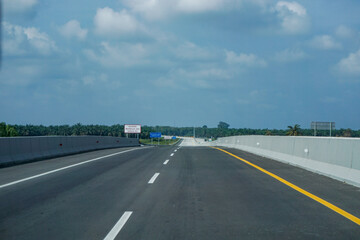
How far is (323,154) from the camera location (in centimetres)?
1149

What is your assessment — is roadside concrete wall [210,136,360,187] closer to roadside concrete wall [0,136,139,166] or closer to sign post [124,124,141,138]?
roadside concrete wall [0,136,139,166]

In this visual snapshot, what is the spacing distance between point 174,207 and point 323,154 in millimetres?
6774

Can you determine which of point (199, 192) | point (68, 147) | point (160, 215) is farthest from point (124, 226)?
point (68, 147)

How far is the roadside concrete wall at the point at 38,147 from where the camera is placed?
1486 cm

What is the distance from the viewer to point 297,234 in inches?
203

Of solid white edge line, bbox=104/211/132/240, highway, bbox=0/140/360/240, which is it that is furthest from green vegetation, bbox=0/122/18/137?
solid white edge line, bbox=104/211/132/240

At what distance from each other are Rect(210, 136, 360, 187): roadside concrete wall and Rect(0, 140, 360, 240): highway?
0.44 m

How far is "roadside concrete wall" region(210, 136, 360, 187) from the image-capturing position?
9555 millimetres

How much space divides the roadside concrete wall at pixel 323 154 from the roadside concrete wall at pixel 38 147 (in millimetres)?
11810

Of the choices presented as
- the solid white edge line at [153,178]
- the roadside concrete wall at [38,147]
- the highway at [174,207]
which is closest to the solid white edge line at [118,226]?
the highway at [174,207]

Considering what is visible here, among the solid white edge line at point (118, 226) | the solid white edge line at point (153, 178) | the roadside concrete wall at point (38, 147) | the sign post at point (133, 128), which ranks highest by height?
the sign post at point (133, 128)

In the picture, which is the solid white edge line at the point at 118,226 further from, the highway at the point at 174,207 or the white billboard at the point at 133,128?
the white billboard at the point at 133,128

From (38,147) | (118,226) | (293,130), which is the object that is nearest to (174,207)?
(118,226)

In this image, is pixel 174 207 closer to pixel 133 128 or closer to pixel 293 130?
pixel 133 128
